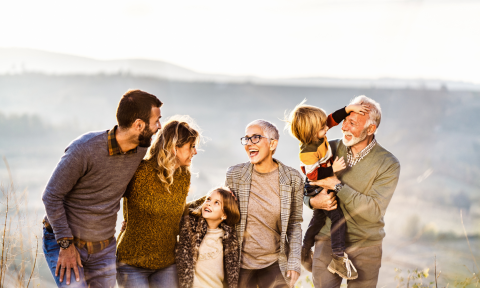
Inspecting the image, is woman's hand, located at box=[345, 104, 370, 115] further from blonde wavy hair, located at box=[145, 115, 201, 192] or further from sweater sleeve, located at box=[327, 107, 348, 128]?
blonde wavy hair, located at box=[145, 115, 201, 192]

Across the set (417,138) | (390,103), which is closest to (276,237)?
(417,138)

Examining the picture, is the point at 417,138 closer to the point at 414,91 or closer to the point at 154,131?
the point at 414,91

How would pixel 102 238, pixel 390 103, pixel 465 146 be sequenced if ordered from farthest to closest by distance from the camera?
pixel 390 103
pixel 465 146
pixel 102 238

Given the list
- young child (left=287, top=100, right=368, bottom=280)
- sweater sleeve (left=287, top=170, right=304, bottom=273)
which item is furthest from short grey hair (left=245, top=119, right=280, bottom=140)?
sweater sleeve (left=287, top=170, right=304, bottom=273)

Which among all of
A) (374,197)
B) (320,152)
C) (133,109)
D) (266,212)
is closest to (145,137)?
(133,109)

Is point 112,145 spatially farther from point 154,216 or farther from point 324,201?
point 324,201

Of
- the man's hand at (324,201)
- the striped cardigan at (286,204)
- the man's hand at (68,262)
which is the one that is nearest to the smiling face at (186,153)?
the striped cardigan at (286,204)

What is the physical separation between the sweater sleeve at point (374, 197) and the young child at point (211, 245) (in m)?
0.97

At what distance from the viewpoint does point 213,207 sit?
11.4 ft

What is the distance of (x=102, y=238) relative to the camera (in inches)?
123

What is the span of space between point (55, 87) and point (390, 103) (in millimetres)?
43778

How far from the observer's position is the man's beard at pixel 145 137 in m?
3.10

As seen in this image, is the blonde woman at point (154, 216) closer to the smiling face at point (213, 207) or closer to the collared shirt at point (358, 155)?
the smiling face at point (213, 207)

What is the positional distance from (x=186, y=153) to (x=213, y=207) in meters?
0.53
